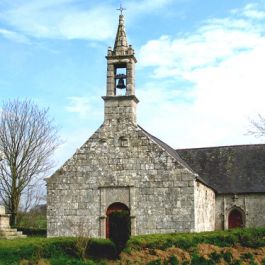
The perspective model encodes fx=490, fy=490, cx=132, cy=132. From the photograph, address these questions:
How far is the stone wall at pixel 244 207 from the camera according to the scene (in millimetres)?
28406

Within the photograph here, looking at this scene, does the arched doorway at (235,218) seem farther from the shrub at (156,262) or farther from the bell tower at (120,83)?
the shrub at (156,262)

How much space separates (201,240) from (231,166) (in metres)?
14.5

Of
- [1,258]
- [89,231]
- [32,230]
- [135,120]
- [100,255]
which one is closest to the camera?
[1,258]

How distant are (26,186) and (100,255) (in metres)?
17.7

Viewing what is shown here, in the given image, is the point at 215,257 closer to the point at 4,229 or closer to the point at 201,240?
the point at 201,240

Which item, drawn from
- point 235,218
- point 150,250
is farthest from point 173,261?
point 235,218

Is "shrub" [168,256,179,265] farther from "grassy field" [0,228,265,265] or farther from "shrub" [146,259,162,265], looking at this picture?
"shrub" [146,259,162,265]

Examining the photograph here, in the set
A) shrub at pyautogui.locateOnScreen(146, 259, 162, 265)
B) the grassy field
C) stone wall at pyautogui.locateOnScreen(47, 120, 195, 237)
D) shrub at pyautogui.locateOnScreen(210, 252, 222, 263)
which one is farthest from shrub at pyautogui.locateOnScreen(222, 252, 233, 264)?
stone wall at pyautogui.locateOnScreen(47, 120, 195, 237)

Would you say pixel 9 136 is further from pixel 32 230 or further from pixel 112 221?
pixel 112 221

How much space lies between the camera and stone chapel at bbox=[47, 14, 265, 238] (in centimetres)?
2233

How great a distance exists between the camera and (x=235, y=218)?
29.2 metres

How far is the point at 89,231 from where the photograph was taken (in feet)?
74.7

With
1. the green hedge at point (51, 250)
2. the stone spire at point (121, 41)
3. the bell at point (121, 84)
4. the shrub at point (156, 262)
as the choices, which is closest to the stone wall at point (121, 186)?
the bell at point (121, 84)

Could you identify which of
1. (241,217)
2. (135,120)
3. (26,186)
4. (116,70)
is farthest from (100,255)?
(26,186)
